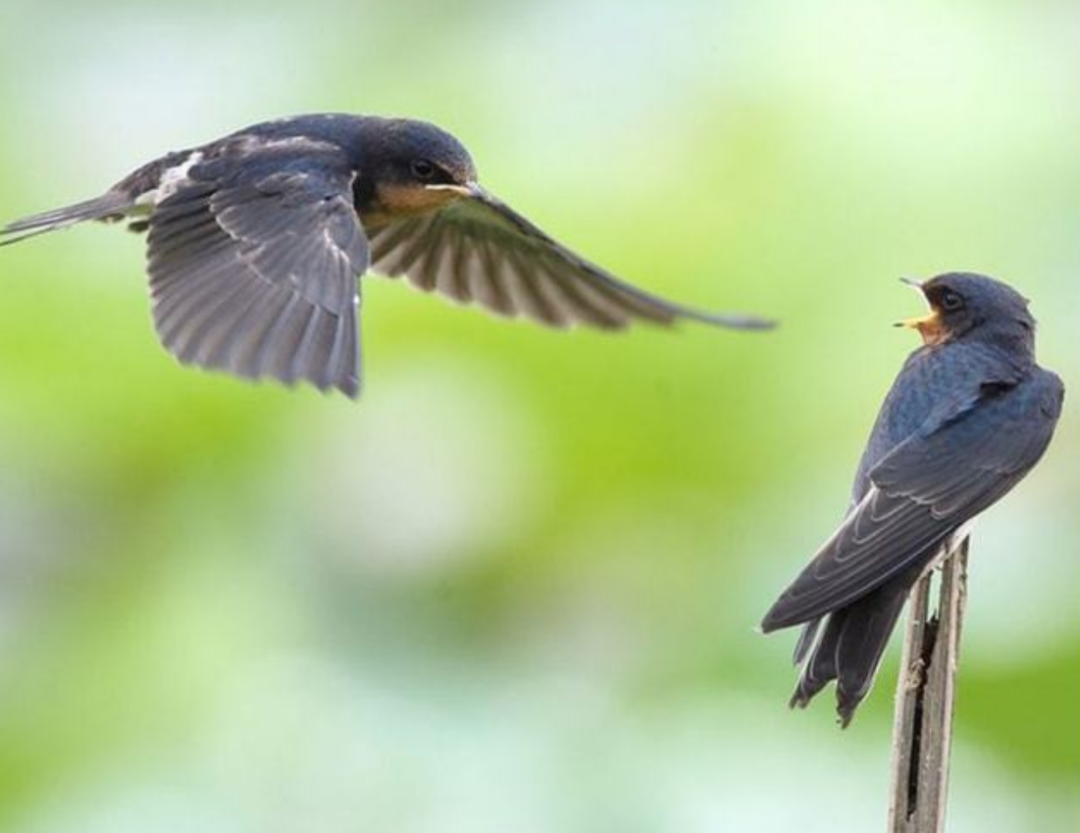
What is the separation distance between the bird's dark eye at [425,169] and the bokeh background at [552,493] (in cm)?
75

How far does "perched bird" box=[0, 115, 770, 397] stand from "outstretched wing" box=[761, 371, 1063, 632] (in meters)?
0.18

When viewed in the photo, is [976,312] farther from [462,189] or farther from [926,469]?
[462,189]

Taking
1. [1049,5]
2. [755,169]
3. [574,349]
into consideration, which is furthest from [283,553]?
[1049,5]

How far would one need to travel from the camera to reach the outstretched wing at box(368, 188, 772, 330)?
283 centimetres

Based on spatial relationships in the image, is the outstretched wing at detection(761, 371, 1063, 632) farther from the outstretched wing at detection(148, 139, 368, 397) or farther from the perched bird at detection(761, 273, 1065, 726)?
the outstretched wing at detection(148, 139, 368, 397)

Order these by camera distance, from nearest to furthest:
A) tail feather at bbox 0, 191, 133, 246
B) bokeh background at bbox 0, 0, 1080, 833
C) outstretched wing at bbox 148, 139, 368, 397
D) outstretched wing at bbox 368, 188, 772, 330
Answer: outstretched wing at bbox 148, 139, 368, 397 → tail feather at bbox 0, 191, 133, 246 → outstretched wing at bbox 368, 188, 772, 330 → bokeh background at bbox 0, 0, 1080, 833

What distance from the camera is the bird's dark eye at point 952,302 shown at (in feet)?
8.25

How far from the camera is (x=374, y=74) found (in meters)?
4.14

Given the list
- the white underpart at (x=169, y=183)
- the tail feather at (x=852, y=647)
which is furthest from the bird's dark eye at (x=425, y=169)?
the tail feather at (x=852, y=647)

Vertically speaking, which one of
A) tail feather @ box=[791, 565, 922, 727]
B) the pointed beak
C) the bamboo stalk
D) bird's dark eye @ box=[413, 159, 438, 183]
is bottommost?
the bamboo stalk

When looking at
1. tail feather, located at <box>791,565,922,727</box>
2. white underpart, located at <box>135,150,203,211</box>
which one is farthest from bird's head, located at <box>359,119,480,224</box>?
tail feather, located at <box>791,565,922,727</box>

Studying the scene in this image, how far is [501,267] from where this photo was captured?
9.85ft

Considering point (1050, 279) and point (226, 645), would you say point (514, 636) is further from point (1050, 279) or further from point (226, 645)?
point (1050, 279)

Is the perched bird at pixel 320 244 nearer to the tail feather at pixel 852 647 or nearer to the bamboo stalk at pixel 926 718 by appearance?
the tail feather at pixel 852 647
